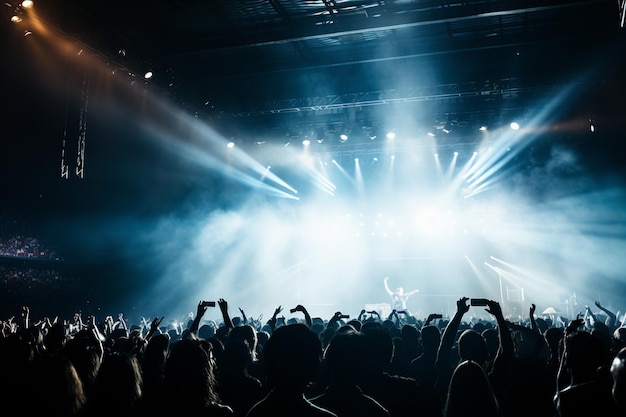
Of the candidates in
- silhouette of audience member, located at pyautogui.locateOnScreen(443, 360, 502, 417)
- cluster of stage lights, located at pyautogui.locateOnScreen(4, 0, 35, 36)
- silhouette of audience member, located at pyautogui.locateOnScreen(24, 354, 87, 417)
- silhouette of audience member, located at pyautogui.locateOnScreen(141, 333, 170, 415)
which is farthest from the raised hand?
cluster of stage lights, located at pyautogui.locateOnScreen(4, 0, 35, 36)

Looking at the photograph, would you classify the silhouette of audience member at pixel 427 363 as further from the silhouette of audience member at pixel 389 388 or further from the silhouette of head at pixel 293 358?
the silhouette of head at pixel 293 358

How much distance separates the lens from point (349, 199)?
2172 centimetres

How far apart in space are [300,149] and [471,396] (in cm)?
1582

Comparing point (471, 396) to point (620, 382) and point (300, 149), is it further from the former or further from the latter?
point (300, 149)

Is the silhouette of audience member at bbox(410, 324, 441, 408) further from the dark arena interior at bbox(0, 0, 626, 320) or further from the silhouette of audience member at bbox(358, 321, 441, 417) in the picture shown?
the dark arena interior at bbox(0, 0, 626, 320)

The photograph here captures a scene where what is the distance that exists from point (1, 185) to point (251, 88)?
26.6 feet

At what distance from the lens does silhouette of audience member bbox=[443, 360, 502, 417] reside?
2.38 metres

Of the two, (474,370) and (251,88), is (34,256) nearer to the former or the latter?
(251,88)

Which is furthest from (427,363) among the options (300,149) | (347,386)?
(300,149)

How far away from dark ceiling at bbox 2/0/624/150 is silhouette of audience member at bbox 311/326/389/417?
7.98m

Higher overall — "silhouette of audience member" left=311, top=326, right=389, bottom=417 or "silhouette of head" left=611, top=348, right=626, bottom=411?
"silhouette of head" left=611, top=348, right=626, bottom=411

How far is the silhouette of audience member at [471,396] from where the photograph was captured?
2383 millimetres

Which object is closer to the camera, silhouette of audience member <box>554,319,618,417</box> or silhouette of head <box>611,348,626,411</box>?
silhouette of head <box>611,348,626,411</box>

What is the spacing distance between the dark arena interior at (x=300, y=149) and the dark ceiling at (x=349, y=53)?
60mm
